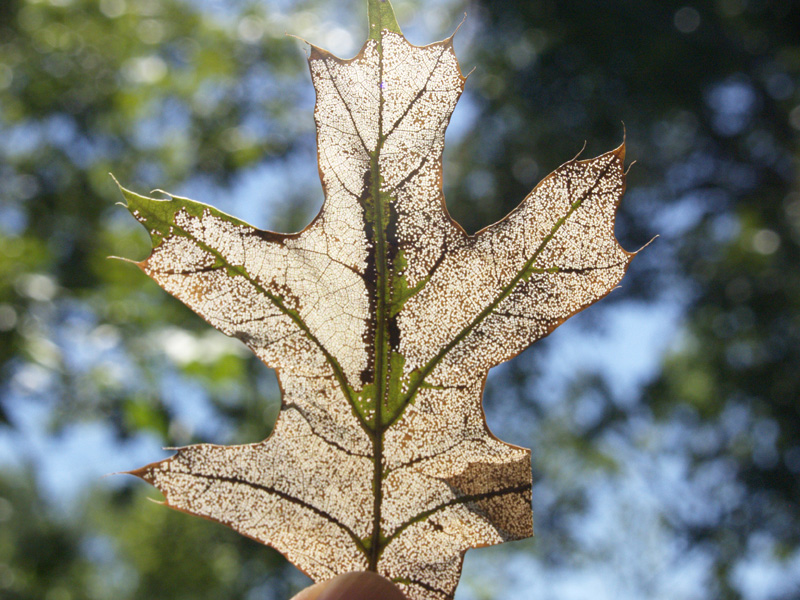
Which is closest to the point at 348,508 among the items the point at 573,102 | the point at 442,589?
the point at 442,589

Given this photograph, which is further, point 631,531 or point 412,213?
point 631,531

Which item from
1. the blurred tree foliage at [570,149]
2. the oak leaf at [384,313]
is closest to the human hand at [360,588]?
the oak leaf at [384,313]

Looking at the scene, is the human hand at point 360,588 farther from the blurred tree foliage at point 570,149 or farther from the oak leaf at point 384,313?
the blurred tree foliage at point 570,149

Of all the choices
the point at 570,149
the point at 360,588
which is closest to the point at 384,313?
the point at 360,588

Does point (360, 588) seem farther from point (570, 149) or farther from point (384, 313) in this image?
point (570, 149)

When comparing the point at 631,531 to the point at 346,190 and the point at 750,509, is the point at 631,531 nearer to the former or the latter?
the point at 750,509
